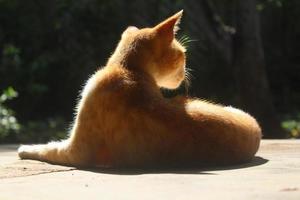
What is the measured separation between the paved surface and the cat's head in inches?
32.5

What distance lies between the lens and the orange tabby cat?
14.9 ft

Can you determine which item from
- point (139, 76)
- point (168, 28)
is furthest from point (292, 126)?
point (139, 76)

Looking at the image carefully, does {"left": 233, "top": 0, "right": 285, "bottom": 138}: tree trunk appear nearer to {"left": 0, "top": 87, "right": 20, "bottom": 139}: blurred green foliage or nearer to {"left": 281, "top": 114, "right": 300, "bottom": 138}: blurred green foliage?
{"left": 281, "top": 114, "right": 300, "bottom": 138}: blurred green foliage

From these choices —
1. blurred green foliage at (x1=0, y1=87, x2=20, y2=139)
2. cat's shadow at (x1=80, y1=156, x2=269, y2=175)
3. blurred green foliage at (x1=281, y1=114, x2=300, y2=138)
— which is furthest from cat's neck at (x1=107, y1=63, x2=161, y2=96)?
blurred green foliage at (x1=281, y1=114, x2=300, y2=138)

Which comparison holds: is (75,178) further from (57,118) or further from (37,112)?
(37,112)

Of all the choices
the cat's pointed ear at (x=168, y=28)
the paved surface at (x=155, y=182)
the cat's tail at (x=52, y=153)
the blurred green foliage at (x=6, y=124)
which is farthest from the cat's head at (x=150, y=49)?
the blurred green foliage at (x=6, y=124)

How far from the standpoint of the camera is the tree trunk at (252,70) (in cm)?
1028

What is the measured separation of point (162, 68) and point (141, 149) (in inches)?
31.7

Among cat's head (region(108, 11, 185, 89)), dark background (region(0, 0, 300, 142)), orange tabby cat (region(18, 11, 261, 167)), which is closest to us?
orange tabby cat (region(18, 11, 261, 167))

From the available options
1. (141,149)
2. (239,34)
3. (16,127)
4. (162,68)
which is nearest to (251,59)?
(239,34)

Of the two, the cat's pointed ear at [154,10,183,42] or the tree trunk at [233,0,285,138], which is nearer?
the cat's pointed ear at [154,10,183,42]

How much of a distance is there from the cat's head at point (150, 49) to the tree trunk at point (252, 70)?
5265 mm

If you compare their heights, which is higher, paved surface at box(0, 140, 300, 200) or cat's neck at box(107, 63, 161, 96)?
cat's neck at box(107, 63, 161, 96)

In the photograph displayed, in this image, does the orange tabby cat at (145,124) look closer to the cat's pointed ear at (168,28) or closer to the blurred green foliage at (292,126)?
the cat's pointed ear at (168,28)
